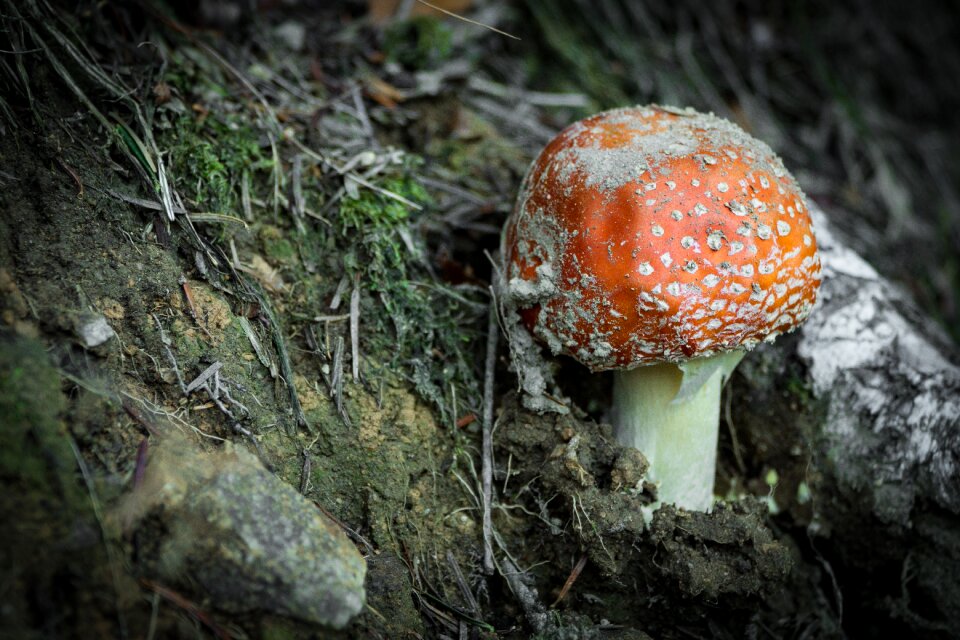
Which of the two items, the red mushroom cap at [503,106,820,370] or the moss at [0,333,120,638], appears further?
the red mushroom cap at [503,106,820,370]

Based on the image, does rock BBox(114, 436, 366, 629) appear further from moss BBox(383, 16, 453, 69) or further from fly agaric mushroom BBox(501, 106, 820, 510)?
moss BBox(383, 16, 453, 69)

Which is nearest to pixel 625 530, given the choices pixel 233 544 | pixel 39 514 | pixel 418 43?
pixel 233 544

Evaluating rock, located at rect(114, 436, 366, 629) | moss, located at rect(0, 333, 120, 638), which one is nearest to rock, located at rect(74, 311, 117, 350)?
moss, located at rect(0, 333, 120, 638)

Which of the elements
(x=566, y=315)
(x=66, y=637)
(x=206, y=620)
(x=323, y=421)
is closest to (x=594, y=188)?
(x=566, y=315)

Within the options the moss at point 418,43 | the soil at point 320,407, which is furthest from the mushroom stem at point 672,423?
the moss at point 418,43

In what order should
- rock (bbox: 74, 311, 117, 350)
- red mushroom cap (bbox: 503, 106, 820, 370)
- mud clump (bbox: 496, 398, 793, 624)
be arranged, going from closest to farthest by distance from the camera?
rock (bbox: 74, 311, 117, 350) → red mushroom cap (bbox: 503, 106, 820, 370) → mud clump (bbox: 496, 398, 793, 624)

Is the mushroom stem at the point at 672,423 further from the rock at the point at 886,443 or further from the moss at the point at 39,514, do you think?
the moss at the point at 39,514
